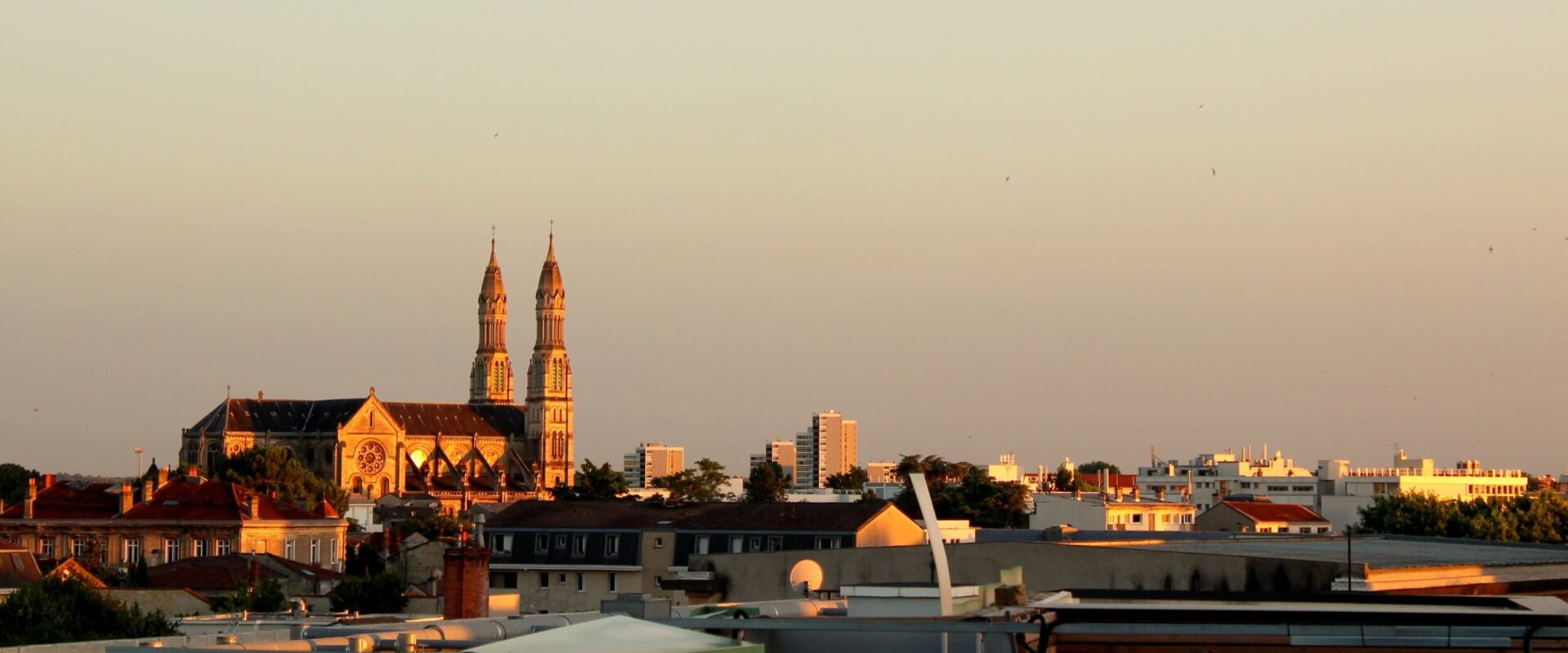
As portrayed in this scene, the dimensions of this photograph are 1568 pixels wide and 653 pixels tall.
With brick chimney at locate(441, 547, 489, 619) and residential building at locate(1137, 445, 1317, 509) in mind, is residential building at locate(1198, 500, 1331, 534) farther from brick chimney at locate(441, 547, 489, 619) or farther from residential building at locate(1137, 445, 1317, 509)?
brick chimney at locate(441, 547, 489, 619)

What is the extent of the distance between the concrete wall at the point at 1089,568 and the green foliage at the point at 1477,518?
165 ft

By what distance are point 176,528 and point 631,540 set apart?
123 ft

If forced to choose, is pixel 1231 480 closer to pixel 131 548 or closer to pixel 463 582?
pixel 131 548

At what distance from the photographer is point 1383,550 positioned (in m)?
49.4

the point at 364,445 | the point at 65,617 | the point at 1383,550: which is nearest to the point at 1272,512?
the point at 1383,550

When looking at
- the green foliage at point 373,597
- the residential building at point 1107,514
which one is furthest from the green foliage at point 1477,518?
the green foliage at point 373,597

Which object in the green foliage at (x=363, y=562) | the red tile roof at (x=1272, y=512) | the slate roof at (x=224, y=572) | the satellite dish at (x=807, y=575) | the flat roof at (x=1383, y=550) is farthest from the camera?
the red tile roof at (x=1272, y=512)

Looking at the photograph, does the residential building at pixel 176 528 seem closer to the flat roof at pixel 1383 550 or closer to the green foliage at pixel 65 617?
the green foliage at pixel 65 617

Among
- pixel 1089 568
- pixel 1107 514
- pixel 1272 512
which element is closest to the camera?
pixel 1089 568

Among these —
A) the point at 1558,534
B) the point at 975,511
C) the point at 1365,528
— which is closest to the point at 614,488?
the point at 975,511

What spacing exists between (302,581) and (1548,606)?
55.9 m

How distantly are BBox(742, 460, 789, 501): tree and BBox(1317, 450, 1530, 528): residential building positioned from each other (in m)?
31.2

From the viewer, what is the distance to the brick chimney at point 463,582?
31.8m

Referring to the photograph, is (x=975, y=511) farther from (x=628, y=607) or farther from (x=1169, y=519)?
(x=628, y=607)
